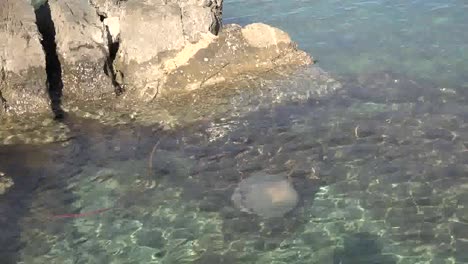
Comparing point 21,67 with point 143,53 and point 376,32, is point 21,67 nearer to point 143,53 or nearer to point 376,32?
point 143,53

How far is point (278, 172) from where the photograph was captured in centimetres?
1305

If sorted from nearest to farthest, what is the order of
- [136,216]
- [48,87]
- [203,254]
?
[203,254], [136,216], [48,87]

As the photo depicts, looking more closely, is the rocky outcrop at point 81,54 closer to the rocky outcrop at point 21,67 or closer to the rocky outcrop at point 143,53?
the rocky outcrop at point 143,53

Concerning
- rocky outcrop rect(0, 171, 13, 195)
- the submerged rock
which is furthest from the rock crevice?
the submerged rock

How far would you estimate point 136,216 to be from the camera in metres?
12.0

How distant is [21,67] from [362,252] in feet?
33.1

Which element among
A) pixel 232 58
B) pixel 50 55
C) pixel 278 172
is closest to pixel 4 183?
pixel 50 55

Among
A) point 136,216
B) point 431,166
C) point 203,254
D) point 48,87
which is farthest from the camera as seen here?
point 48,87

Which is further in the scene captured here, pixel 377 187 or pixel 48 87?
pixel 48 87

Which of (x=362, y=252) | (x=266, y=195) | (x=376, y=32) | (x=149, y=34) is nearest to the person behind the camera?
(x=362, y=252)

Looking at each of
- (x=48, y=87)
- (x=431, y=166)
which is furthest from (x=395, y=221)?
(x=48, y=87)

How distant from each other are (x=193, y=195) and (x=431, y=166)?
5.17 metres

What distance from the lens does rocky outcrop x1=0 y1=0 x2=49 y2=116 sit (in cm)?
1573

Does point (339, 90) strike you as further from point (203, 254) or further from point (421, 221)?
point (203, 254)
